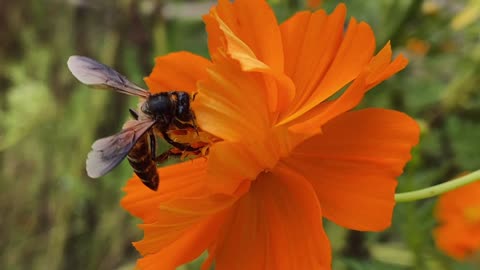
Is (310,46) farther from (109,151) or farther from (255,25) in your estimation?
(109,151)

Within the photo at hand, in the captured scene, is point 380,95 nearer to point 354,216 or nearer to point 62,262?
point 354,216

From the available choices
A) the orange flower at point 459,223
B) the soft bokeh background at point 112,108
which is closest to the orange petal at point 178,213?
the soft bokeh background at point 112,108

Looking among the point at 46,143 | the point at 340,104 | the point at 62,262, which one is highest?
the point at 340,104

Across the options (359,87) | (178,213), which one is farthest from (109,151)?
(359,87)

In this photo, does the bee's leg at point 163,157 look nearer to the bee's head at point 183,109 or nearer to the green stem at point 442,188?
the bee's head at point 183,109

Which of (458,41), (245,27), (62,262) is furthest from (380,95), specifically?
(62,262)

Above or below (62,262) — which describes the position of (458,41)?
above
